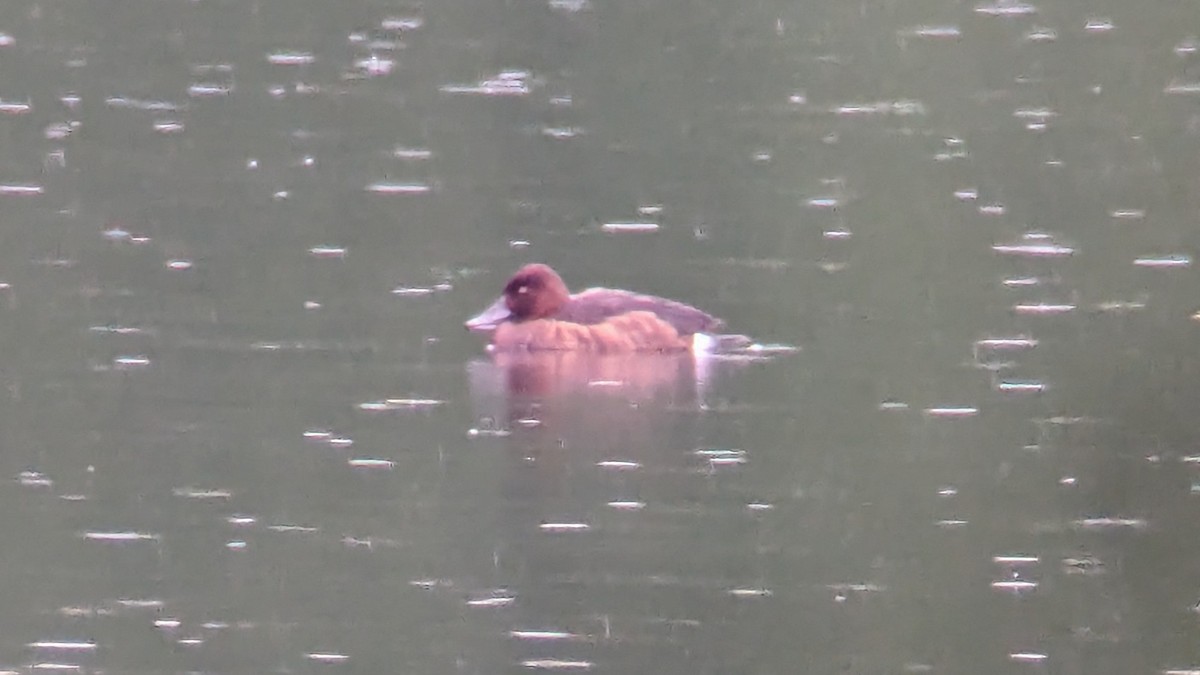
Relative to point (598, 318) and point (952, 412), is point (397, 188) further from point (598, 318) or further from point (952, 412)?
point (952, 412)

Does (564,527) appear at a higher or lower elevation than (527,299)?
lower

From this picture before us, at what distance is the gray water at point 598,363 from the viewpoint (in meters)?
0.62

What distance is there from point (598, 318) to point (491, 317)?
67 millimetres

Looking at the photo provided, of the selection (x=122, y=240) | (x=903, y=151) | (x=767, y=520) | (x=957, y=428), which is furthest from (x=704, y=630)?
(x=122, y=240)

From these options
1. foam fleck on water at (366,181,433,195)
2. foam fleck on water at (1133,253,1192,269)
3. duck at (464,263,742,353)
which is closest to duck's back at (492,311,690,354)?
duck at (464,263,742,353)

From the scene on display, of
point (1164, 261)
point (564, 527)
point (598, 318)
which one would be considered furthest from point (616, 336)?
point (1164, 261)

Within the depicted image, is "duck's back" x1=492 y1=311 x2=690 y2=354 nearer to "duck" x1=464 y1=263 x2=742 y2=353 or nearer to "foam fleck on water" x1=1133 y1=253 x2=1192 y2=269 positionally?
"duck" x1=464 y1=263 x2=742 y2=353

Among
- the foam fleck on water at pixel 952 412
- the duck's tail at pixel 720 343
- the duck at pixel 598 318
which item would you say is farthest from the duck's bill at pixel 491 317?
the foam fleck on water at pixel 952 412

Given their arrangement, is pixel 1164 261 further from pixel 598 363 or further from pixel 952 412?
pixel 598 363

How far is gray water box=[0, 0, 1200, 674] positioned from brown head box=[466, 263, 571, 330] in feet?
0.04

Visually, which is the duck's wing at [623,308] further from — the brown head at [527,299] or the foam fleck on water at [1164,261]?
the foam fleck on water at [1164,261]

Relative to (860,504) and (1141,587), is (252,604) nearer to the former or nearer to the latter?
(860,504)

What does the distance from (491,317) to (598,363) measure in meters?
0.08

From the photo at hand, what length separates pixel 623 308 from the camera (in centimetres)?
69
